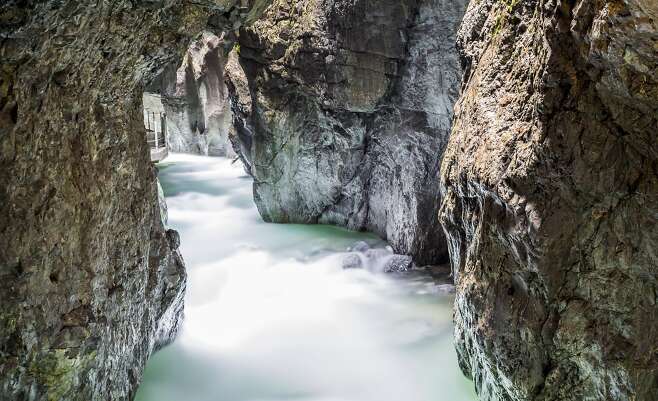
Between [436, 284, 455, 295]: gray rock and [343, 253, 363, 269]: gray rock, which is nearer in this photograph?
[436, 284, 455, 295]: gray rock

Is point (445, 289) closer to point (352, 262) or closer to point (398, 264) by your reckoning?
point (398, 264)

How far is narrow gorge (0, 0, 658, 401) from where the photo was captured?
353 cm

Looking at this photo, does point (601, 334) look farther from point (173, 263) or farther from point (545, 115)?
point (173, 263)

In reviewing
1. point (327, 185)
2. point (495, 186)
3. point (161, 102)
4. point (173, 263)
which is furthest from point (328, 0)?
point (161, 102)

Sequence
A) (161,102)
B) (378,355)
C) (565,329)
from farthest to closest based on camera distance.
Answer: (161,102) < (378,355) < (565,329)

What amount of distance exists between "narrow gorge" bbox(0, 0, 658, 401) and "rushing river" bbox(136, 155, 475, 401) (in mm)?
47

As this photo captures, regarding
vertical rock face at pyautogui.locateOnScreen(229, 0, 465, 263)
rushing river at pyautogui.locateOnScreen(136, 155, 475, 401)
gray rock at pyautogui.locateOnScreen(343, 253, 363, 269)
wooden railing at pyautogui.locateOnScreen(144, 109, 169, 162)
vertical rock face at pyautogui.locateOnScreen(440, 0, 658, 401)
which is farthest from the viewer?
wooden railing at pyautogui.locateOnScreen(144, 109, 169, 162)

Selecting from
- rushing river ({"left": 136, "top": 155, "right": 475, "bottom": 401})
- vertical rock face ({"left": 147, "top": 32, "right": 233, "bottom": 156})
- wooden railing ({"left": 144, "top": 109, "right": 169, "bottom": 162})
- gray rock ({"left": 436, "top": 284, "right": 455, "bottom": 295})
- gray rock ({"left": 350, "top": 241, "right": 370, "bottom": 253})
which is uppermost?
vertical rock face ({"left": 147, "top": 32, "right": 233, "bottom": 156})

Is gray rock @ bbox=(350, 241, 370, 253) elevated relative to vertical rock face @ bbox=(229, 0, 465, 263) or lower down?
lower down

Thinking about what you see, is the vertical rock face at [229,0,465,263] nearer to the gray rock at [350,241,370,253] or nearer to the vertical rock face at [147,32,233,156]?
the gray rock at [350,241,370,253]

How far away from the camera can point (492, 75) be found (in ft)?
15.7

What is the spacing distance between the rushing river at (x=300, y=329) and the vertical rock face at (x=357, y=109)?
106cm

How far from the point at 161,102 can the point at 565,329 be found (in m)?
25.6

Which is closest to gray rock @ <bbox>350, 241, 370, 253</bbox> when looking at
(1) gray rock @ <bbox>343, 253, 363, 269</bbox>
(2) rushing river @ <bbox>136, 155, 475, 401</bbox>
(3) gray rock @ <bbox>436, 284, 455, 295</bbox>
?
(2) rushing river @ <bbox>136, 155, 475, 401</bbox>
